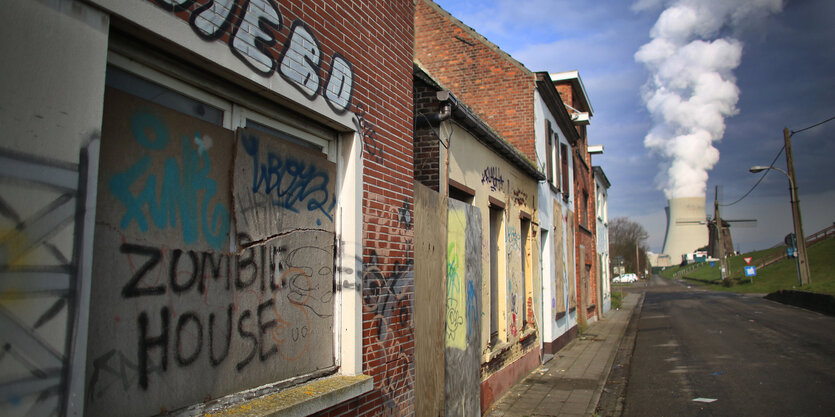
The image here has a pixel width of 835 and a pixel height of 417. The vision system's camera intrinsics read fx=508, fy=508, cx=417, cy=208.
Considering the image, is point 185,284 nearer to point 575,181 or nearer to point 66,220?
point 66,220

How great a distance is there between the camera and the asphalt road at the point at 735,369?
22.4 feet

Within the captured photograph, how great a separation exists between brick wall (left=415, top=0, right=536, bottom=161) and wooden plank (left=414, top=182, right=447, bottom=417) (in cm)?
637

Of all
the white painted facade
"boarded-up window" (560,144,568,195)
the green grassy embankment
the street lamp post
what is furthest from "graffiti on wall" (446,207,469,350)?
the green grassy embankment

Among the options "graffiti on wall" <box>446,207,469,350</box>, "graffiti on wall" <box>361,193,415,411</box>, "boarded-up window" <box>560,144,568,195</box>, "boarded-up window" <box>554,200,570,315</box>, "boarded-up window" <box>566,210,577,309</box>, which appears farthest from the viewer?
"boarded-up window" <box>560,144,568,195</box>

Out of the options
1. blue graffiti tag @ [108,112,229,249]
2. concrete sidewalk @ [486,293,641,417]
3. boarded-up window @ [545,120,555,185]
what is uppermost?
boarded-up window @ [545,120,555,185]

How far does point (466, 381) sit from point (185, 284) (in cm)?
421

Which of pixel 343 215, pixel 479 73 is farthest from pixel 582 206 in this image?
pixel 343 215

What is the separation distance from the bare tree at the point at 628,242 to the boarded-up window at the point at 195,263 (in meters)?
82.9

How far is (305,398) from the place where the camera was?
3.03 m

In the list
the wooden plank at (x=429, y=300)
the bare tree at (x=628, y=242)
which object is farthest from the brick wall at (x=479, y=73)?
the bare tree at (x=628, y=242)

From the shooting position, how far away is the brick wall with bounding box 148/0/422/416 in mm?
3105

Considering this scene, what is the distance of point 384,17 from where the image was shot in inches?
174

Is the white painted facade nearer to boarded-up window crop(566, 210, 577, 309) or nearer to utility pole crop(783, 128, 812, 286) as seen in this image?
boarded-up window crop(566, 210, 577, 309)

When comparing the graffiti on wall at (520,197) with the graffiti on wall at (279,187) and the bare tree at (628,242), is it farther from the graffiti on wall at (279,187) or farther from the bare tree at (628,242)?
the bare tree at (628,242)
